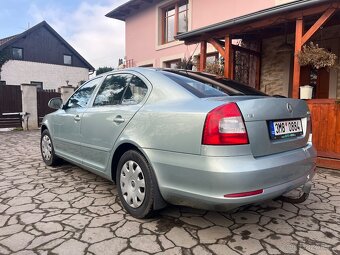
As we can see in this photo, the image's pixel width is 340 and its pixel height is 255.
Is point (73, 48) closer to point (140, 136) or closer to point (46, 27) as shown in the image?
point (46, 27)

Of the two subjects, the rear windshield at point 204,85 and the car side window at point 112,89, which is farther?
the car side window at point 112,89

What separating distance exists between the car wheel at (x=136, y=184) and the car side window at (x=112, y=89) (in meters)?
0.76

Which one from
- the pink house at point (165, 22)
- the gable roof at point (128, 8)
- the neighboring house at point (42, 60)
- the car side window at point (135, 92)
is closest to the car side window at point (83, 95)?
the car side window at point (135, 92)

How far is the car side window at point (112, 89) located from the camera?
3.34 metres

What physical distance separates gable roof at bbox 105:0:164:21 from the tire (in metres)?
9.67

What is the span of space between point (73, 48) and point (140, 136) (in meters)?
27.7

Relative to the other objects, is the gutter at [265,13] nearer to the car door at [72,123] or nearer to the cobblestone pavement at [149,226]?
the cobblestone pavement at [149,226]

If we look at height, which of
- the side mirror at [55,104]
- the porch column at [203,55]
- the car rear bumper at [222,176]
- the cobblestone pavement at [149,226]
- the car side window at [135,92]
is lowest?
the cobblestone pavement at [149,226]

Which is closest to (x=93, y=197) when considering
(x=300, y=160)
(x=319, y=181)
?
(x=300, y=160)

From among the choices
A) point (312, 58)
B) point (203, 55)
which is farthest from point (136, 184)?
point (203, 55)

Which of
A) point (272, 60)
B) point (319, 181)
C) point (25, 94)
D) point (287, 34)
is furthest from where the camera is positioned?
point (25, 94)

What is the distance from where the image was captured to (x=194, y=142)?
90.4 inches

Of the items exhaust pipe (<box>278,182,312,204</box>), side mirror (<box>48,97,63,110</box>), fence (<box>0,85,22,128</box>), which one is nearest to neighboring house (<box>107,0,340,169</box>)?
exhaust pipe (<box>278,182,312,204</box>)

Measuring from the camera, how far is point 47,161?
203 inches
